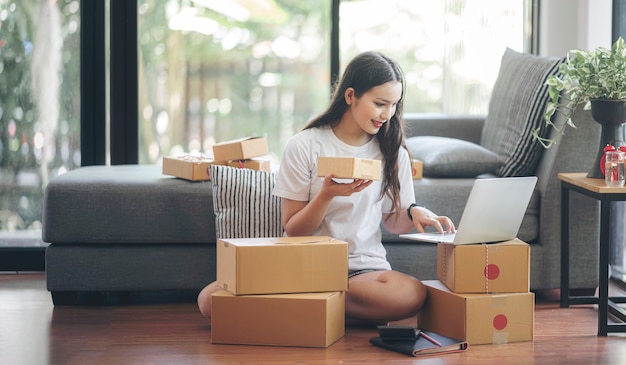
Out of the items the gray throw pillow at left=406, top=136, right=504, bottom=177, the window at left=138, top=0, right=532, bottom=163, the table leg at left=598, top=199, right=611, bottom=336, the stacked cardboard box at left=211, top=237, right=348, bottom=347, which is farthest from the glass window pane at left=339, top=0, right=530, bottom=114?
the stacked cardboard box at left=211, top=237, right=348, bottom=347

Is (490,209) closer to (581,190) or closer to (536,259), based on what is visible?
(581,190)

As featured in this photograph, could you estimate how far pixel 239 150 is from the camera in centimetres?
348

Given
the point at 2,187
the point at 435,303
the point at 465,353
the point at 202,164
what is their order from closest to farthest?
the point at 465,353
the point at 435,303
the point at 202,164
the point at 2,187

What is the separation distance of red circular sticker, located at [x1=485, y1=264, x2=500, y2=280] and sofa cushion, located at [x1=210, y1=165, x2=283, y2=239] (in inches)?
29.4

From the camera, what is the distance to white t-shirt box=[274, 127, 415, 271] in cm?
301

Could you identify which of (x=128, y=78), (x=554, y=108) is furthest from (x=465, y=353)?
(x=128, y=78)

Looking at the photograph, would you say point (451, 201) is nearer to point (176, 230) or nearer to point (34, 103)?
point (176, 230)

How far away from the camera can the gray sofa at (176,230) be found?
3.36 metres

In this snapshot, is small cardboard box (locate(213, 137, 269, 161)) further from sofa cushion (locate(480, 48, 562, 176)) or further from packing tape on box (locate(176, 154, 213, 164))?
sofa cushion (locate(480, 48, 562, 176))

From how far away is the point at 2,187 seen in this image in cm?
413

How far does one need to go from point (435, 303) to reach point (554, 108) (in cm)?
81

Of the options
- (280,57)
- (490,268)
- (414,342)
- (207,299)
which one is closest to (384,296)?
(414,342)

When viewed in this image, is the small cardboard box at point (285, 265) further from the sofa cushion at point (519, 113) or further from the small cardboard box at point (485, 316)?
the sofa cushion at point (519, 113)

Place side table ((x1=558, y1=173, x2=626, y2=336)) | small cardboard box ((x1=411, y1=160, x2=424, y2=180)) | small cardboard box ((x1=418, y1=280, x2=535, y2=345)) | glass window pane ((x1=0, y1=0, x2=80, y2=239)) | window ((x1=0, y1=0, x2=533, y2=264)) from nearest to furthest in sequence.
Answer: small cardboard box ((x1=418, y1=280, x2=535, y2=345)) < side table ((x1=558, y1=173, x2=626, y2=336)) < small cardboard box ((x1=411, y1=160, x2=424, y2=180)) < glass window pane ((x1=0, y1=0, x2=80, y2=239)) < window ((x1=0, y1=0, x2=533, y2=264))
